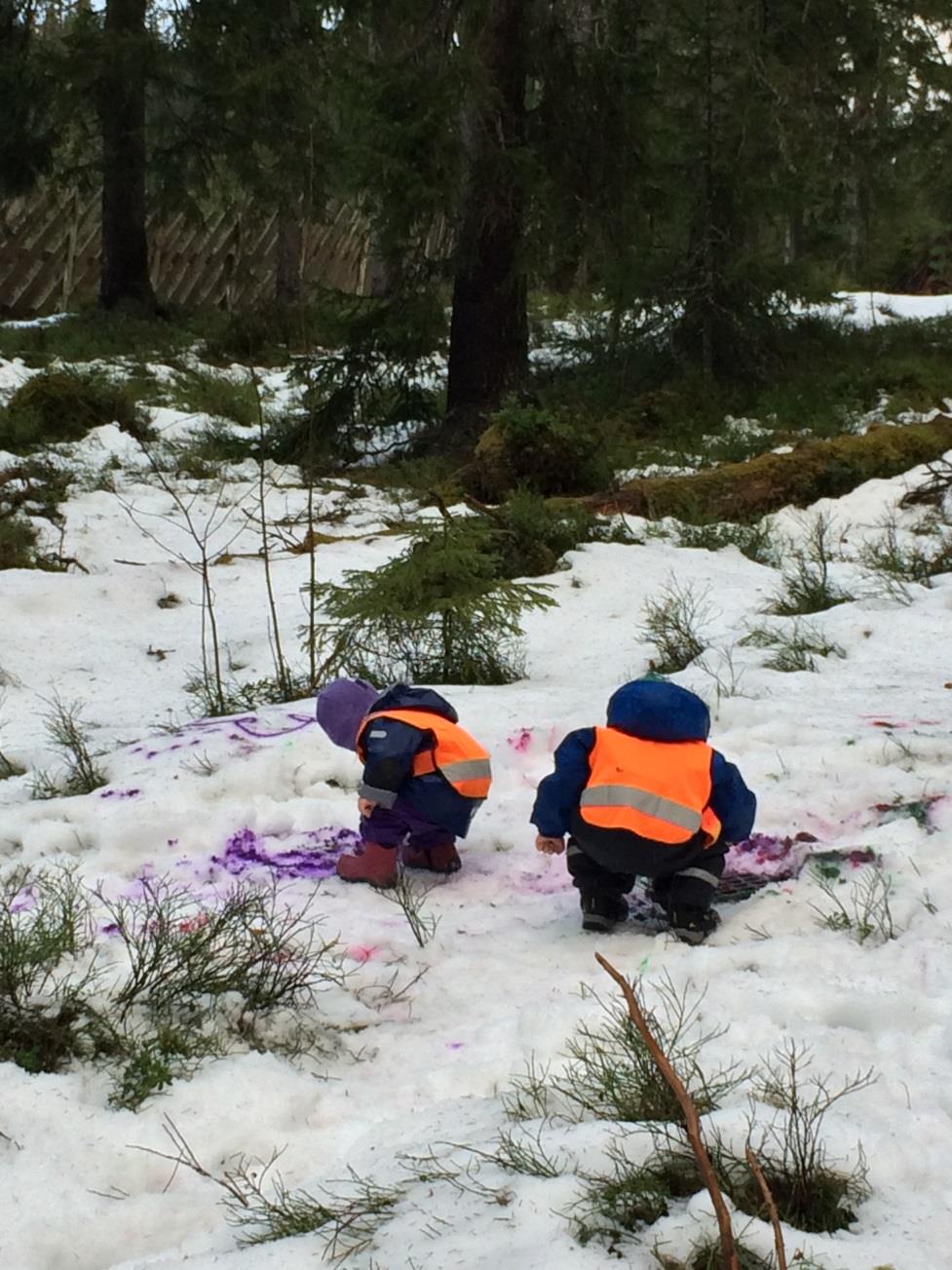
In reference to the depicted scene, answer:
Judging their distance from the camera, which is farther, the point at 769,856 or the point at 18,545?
the point at 18,545

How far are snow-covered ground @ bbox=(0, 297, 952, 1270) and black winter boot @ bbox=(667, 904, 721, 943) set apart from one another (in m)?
0.04

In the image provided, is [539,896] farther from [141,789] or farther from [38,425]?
[38,425]

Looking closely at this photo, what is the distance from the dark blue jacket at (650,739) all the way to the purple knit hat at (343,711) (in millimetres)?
682

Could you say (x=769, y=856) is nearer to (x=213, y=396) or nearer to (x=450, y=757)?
(x=450, y=757)

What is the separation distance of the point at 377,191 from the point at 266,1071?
25.5 ft

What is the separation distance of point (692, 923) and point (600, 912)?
9.2 inches

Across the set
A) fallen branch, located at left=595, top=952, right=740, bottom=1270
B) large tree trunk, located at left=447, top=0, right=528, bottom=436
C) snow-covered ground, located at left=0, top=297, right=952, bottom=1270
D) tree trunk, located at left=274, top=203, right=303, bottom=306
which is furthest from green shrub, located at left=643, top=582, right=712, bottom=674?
tree trunk, located at left=274, top=203, right=303, bottom=306

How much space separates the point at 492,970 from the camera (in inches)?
101

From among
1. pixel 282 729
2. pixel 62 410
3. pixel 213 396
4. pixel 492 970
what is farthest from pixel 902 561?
pixel 213 396

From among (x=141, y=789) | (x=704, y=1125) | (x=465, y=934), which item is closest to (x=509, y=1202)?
(x=704, y=1125)

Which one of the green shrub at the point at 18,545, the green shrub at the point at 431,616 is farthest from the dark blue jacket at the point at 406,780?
the green shrub at the point at 18,545

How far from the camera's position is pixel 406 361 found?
9.45m

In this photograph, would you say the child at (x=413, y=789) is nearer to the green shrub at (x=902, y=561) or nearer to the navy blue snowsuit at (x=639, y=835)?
the navy blue snowsuit at (x=639, y=835)

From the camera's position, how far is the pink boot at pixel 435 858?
315cm
